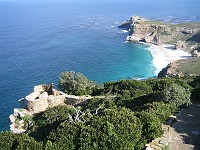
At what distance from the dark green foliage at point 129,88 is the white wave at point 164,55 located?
157 feet

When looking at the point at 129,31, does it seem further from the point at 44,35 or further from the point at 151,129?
the point at 151,129

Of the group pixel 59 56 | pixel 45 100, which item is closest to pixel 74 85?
pixel 45 100

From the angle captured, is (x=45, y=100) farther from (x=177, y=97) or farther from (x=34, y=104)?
(x=177, y=97)

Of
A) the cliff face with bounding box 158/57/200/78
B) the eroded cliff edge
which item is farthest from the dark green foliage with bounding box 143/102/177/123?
the eroded cliff edge

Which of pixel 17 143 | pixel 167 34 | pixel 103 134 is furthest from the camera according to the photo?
pixel 167 34

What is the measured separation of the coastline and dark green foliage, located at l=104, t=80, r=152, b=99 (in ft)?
156

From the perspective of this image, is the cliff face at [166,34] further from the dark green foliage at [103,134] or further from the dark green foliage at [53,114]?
the dark green foliage at [103,134]

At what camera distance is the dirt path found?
1952cm

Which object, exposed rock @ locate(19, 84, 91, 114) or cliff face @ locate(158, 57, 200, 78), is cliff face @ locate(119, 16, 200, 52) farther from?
exposed rock @ locate(19, 84, 91, 114)

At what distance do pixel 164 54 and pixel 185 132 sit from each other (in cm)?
8518

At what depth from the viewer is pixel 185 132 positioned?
21234 mm

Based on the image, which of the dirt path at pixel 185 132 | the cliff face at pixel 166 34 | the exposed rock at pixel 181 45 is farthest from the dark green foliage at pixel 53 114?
the exposed rock at pixel 181 45

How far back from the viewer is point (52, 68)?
279 feet

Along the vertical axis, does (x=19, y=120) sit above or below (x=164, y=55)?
above
